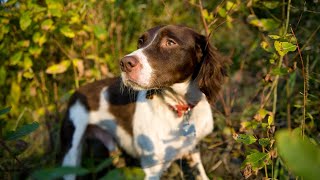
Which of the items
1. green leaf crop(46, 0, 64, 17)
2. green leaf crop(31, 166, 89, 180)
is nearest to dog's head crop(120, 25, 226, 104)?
green leaf crop(46, 0, 64, 17)

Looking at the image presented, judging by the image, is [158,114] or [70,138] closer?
[158,114]

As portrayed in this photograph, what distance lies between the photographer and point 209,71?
276 centimetres

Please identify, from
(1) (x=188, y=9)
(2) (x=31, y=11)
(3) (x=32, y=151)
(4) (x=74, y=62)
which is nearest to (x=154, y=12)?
(1) (x=188, y=9)

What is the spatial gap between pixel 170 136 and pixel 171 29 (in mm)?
730

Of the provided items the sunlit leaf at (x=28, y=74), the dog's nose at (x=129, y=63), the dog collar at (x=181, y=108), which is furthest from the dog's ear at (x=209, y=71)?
the sunlit leaf at (x=28, y=74)

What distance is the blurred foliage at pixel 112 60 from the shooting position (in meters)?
3.12

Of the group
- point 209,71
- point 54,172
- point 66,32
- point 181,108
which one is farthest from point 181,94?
point 54,172

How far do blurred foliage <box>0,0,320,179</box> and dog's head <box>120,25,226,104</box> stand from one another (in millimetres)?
242

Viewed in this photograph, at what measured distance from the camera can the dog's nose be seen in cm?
238

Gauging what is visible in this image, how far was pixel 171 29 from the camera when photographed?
272cm

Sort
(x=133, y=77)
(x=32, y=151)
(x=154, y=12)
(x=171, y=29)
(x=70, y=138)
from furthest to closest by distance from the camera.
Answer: (x=154, y=12), (x=32, y=151), (x=70, y=138), (x=171, y=29), (x=133, y=77)

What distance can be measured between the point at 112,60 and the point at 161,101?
55.0 inches

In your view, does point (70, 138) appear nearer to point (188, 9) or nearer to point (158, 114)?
point (158, 114)

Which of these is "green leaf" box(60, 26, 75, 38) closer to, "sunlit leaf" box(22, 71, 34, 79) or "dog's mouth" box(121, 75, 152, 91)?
"sunlit leaf" box(22, 71, 34, 79)
